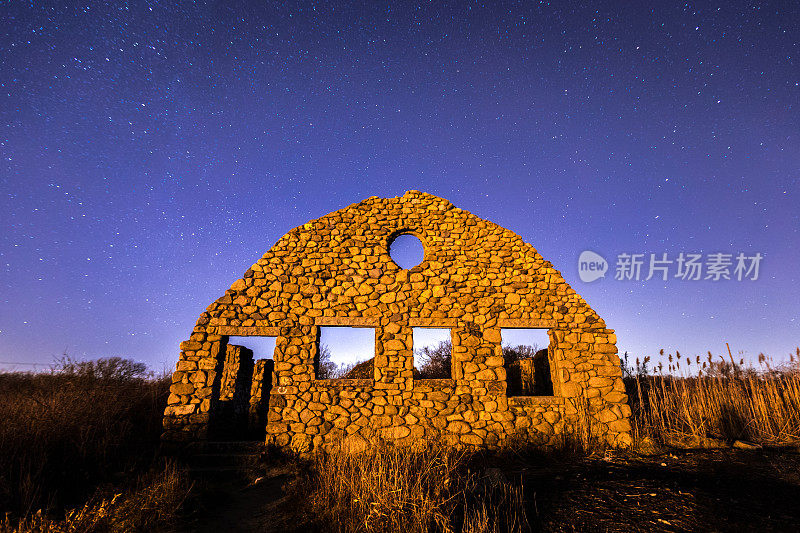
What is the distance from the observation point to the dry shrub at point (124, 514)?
3756mm

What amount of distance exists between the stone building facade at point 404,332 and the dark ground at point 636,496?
141 cm

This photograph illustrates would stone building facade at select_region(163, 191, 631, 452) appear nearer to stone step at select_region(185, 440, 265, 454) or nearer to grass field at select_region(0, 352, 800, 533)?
stone step at select_region(185, 440, 265, 454)

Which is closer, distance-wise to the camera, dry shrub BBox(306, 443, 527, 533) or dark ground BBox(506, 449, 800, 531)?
dark ground BBox(506, 449, 800, 531)

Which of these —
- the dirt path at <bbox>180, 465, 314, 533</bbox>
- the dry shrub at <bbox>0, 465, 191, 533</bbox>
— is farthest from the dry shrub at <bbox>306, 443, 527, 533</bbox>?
the dry shrub at <bbox>0, 465, 191, 533</bbox>

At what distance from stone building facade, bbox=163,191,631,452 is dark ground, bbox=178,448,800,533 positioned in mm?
1405

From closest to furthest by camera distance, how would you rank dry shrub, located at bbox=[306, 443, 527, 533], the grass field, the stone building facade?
1. dry shrub, located at bbox=[306, 443, 527, 533]
2. the grass field
3. the stone building facade

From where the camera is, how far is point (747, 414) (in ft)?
24.0

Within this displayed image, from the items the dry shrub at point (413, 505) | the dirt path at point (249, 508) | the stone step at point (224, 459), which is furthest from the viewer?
the stone step at point (224, 459)

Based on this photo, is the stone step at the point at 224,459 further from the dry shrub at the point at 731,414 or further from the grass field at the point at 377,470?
the dry shrub at the point at 731,414

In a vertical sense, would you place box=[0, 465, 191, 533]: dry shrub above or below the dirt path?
above

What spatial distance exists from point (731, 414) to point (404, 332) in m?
6.61

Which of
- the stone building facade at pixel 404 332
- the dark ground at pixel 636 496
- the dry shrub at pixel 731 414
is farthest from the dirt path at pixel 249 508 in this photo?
the dry shrub at pixel 731 414

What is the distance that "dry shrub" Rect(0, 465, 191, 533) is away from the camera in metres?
3.76

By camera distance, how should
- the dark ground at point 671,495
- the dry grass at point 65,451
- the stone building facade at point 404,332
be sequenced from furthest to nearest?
1. the stone building facade at point 404,332
2. the dry grass at point 65,451
3. the dark ground at point 671,495
